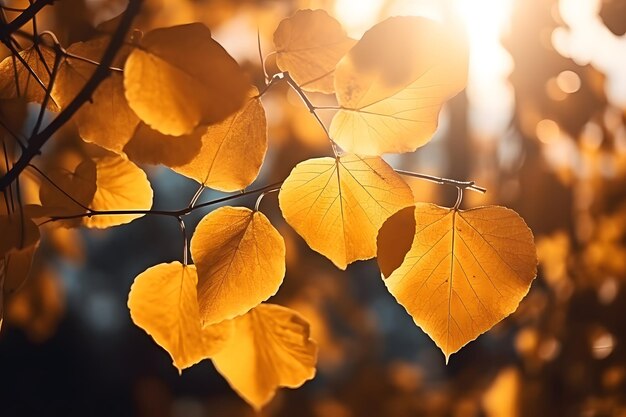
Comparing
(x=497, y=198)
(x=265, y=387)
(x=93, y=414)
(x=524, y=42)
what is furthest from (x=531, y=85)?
(x=93, y=414)

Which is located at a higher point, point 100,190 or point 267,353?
point 100,190

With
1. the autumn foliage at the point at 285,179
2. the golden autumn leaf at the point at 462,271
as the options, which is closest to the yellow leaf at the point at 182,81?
the autumn foliage at the point at 285,179

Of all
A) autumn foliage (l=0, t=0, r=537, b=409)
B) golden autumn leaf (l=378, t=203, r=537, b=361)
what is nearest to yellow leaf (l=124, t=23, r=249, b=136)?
autumn foliage (l=0, t=0, r=537, b=409)

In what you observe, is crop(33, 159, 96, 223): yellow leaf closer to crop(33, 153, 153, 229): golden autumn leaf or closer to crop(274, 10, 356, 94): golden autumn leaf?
crop(33, 153, 153, 229): golden autumn leaf

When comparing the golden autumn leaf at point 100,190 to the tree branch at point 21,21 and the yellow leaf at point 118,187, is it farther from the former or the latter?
the tree branch at point 21,21

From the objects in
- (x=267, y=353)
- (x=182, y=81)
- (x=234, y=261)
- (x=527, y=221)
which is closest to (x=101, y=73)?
(x=182, y=81)

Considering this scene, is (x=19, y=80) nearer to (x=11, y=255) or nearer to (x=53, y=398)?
(x=11, y=255)

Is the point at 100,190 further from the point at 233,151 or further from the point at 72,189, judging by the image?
the point at 233,151
